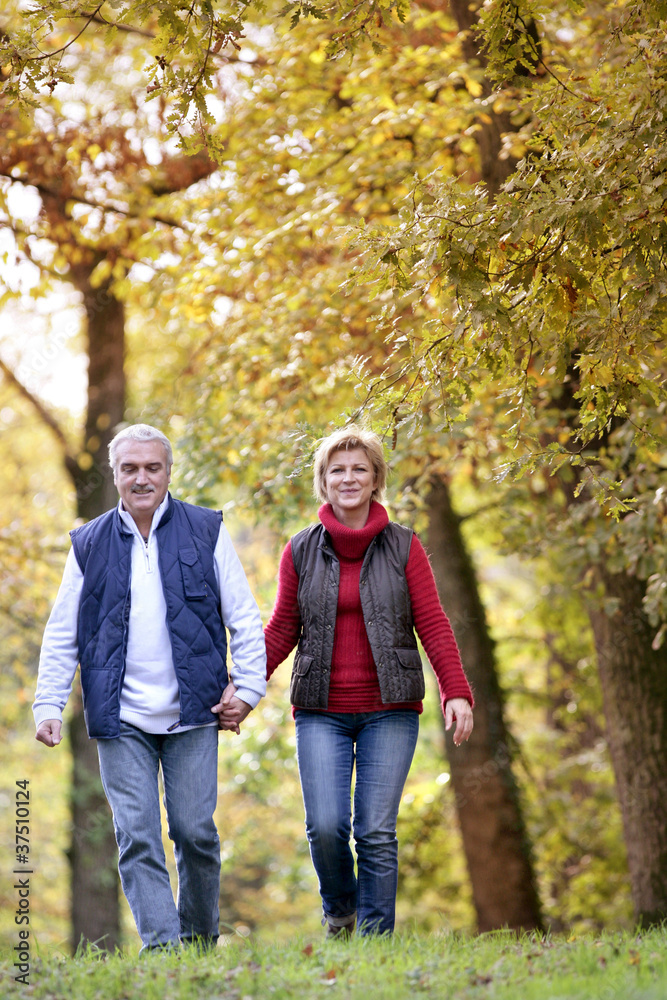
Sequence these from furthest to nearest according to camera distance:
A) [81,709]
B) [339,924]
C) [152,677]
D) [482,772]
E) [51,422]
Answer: [51,422] < [81,709] < [482,772] < [339,924] < [152,677]

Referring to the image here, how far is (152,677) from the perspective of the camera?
3.94 meters

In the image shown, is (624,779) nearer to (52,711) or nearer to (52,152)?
(52,711)

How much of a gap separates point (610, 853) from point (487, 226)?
9.22 metres

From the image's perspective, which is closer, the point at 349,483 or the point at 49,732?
the point at 49,732

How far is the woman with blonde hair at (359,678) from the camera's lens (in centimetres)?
404

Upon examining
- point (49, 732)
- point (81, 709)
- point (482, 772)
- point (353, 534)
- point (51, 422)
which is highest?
point (51, 422)

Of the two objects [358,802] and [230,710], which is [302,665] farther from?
[358,802]

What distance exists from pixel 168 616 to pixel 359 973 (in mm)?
1461

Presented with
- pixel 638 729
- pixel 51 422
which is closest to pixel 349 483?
pixel 638 729

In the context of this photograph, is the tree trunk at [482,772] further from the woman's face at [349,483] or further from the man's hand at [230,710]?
the man's hand at [230,710]

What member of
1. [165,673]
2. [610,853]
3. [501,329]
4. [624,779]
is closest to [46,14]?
[501,329]

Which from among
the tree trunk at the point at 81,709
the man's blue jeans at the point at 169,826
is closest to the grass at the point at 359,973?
the man's blue jeans at the point at 169,826

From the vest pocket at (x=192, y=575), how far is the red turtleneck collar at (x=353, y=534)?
59 centimetres

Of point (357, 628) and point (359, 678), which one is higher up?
point (357, 628)
